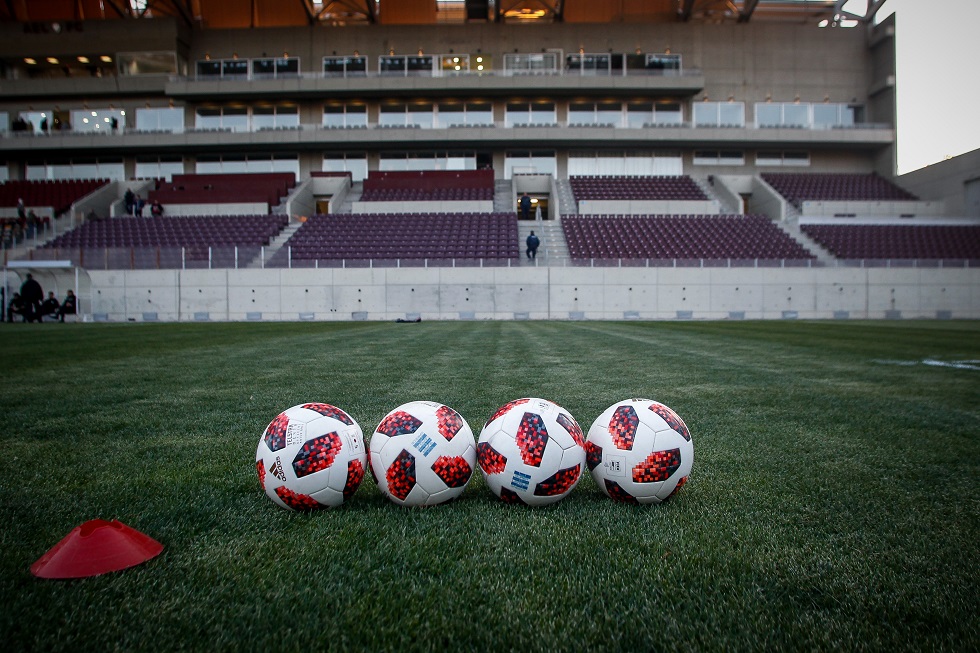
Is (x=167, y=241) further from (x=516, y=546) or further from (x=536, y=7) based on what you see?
(x=516, y=546)

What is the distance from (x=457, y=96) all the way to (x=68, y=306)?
25.5 metres

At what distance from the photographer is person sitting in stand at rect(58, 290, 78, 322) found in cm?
2391

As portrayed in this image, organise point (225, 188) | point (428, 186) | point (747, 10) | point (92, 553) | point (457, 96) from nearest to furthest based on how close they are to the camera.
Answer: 1. point (92, 553)
2. point (225, 188)
3. point (428, 186)
4. point (747, 10)
5. point (457, 96)

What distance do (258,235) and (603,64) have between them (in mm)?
25412

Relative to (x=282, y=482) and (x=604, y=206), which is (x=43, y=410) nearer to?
(x=282, y=482)

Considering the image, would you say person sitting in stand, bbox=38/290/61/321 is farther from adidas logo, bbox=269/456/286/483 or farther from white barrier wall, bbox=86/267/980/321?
adidas logo, bbox=269/456/286/483

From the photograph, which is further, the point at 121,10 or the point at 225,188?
the point at 121,10

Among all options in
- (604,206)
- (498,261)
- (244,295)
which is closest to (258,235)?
(244,295)

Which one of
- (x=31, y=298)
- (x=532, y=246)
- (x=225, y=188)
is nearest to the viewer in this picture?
(x=31, y=298)

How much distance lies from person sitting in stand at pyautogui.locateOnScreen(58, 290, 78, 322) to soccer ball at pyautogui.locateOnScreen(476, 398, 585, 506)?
90.6ft

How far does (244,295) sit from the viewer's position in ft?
84.6

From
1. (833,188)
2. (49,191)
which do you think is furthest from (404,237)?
(833,188)

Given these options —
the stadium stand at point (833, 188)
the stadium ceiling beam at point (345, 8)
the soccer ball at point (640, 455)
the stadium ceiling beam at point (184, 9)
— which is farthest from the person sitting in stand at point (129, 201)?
the stadium stand at point (833, 188)

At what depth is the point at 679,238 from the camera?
Answer: 28953 mm
